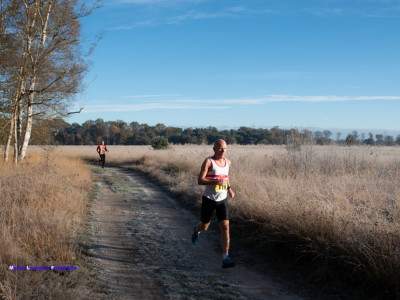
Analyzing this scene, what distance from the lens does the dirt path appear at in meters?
4.22

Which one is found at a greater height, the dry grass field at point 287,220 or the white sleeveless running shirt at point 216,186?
the white sleeveless running shirt at point 216,186

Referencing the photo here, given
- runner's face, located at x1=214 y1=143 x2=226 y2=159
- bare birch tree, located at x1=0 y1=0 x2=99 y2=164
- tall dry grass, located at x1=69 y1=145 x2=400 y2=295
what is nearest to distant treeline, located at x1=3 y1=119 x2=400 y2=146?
bare birch tree, located at x1=0 y1=0 x2=99 y2=164

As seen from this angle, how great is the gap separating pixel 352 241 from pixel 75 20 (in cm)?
1592

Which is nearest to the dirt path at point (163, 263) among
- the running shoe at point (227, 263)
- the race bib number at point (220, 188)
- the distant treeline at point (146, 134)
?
the running shoe at point (227, 263)

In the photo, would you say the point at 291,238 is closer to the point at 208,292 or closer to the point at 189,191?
the point at 208,292

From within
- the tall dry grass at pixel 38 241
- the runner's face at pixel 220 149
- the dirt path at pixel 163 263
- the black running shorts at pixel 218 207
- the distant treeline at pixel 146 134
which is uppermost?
the distant treeline at pixel 146 134

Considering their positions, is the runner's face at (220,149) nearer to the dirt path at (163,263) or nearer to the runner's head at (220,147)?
the runner's head at (220,147)

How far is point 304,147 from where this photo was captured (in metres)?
13.2

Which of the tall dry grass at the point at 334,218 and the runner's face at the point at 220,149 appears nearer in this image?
the tall dry grass at the point at 334,218

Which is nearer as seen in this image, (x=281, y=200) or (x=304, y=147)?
(x=281, y=200)

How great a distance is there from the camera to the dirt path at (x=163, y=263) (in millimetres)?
4223

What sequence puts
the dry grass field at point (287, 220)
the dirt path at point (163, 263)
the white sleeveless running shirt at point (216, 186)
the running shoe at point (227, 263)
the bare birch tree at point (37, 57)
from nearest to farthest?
1. the dirt path at point (163, 263)
2. the dry grass field at point (287, 220)
3. the running shoe at point (227, 263)
4. the white sleeveless running shirt at point (216, 186)
5. the bare birch tree at point (37, 57)

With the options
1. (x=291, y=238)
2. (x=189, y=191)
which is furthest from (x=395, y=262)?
(x=189, y=191)

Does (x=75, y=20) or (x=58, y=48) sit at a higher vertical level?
(x=75, y=20)
